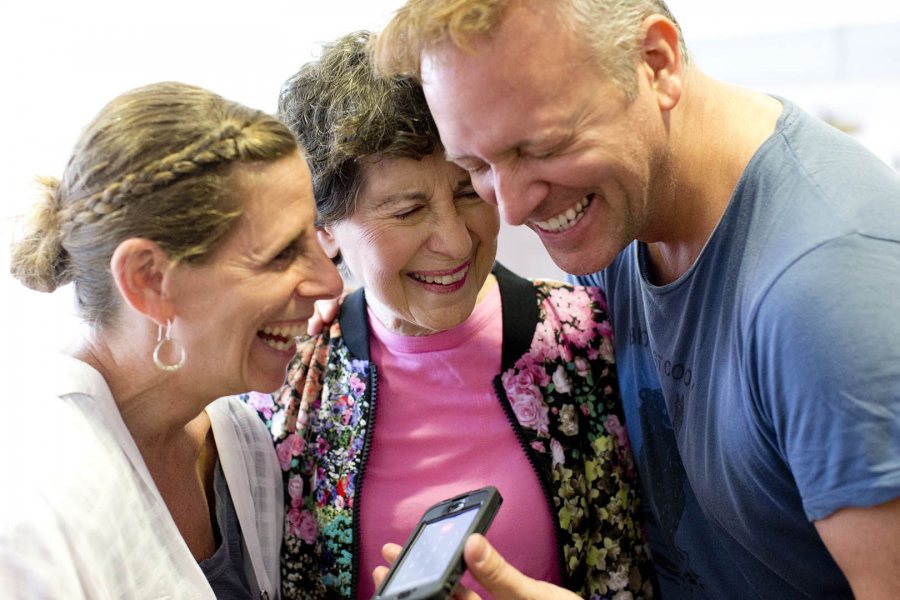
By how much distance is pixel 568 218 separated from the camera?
3.78ft

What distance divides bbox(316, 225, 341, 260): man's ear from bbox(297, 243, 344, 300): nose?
0.69 feet

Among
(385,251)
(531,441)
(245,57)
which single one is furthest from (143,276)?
(245,57)

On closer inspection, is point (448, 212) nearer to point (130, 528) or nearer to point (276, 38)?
point (130, 528)

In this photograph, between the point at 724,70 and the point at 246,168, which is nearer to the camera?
the point at 246,168

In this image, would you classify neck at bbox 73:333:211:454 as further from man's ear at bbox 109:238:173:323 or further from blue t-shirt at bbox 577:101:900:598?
blue t-shirt at bbox 577:101:900:598

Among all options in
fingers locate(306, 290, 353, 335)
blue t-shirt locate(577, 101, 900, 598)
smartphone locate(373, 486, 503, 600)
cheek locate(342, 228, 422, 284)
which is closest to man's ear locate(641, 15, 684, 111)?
blue t-shirt locate(577, 101, 900, 598)

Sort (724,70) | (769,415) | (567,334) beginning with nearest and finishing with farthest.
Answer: (769,415) < (567,334) < (724,70)

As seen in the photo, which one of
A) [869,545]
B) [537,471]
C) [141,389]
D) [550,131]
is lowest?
[537,471]

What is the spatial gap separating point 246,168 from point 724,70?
1.75 m

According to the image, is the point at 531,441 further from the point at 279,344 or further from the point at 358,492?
the point at 279,344

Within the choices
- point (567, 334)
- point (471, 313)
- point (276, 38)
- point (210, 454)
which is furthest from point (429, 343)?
point (276, 38)

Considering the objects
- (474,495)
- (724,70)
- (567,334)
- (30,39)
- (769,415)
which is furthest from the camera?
(724,70)

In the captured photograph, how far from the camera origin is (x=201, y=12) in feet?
6.93

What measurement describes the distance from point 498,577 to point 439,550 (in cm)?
7
